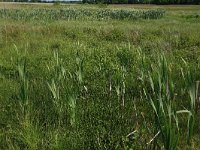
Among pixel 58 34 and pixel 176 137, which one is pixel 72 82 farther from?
pixel 58 34

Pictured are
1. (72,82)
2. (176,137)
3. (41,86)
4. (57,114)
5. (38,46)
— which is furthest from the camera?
(38,46)

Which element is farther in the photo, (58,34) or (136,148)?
(58,34)

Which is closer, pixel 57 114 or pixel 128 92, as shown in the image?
pixel 57 114

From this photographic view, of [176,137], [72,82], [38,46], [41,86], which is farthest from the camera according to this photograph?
[38,46]

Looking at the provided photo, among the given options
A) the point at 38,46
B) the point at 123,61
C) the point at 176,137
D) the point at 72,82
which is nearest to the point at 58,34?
the point at 38,46

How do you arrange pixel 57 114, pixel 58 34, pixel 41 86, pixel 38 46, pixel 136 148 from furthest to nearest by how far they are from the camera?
1. pixel 58 34
2. pixel 38 46
3. pixel 41 86
4. pixel 57 114
5. pixel 136 148

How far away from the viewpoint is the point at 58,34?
11992mm

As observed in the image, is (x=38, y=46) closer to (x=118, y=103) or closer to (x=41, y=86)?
(x=41, y=86)

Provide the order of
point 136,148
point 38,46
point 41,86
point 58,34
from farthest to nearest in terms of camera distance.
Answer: point 58,34 < point 38,46 < point 41,86 < point 136,148

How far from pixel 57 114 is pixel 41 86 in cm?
114

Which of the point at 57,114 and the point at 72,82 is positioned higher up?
the point at 72,82

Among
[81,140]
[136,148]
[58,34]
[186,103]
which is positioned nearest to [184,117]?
[186,103]

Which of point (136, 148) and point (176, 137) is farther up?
point (176, 137)

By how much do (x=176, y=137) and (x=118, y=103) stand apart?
1.50 meters
